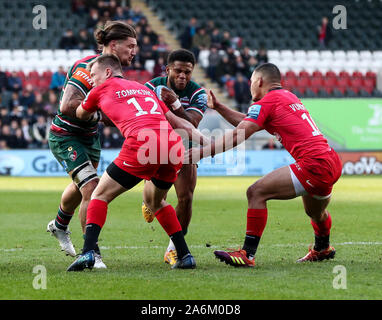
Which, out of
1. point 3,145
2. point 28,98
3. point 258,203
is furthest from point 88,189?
point 28,98

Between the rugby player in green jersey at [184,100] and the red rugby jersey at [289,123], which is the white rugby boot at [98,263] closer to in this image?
the rugby player in green jersey at [184,100]

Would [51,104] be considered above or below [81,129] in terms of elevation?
below

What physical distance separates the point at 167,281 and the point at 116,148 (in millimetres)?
17876

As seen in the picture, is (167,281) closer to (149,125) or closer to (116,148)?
(149,125)

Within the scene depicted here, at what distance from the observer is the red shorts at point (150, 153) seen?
626 cm

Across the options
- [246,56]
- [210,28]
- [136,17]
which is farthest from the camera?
[210,28]

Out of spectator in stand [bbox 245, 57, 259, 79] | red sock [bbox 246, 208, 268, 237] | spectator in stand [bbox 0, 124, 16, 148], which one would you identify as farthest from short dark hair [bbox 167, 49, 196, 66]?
spectator in stand [bbox 245, 57, 259, 79]

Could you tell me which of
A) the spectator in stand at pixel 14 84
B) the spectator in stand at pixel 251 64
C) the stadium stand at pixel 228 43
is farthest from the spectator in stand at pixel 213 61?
the spectator in stand at pixel 14 84

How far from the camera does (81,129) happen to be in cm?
745

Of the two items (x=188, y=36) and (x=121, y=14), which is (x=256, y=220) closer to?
(x=121, y=14)

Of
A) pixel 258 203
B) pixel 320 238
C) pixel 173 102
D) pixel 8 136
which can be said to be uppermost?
pixel 173 102

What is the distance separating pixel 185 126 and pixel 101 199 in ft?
3.78

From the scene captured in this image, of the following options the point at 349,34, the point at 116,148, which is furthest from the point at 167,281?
the point at 349,34

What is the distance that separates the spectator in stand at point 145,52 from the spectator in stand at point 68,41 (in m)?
2.53
